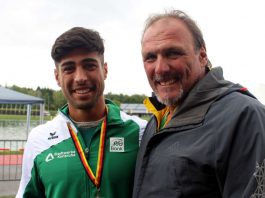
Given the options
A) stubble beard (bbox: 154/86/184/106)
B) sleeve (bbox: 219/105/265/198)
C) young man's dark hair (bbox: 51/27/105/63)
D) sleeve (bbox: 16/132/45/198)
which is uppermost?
young man's dark hair (bbox: 51/27/105/63)

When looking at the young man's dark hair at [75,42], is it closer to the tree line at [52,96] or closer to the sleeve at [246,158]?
the sleeve at [246,158]

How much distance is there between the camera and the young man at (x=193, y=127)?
1.93 metres

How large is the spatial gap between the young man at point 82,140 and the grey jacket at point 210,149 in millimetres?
401

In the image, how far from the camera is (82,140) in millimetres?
3020

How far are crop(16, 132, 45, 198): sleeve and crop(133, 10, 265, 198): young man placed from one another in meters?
0.96

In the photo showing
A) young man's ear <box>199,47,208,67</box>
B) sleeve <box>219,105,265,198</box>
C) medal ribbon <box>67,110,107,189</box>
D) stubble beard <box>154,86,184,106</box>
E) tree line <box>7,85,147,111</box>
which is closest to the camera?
sleeve <box>219,105,265,198</box>

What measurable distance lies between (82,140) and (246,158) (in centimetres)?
151

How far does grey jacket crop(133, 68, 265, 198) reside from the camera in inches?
75.0

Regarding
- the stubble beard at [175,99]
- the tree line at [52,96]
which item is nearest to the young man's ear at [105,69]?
the stubble beard at [175,99]

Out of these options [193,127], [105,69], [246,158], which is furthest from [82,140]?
[246,158]

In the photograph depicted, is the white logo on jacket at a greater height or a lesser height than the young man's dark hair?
lesser

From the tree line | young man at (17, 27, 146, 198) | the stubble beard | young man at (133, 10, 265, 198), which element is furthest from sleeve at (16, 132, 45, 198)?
the tree line

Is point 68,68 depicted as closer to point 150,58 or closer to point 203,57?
point 150,58

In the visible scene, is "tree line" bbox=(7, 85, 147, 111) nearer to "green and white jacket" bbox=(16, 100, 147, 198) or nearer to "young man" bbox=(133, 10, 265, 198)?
"green and white jacket" bbox=(16, 100, 147, 198)
